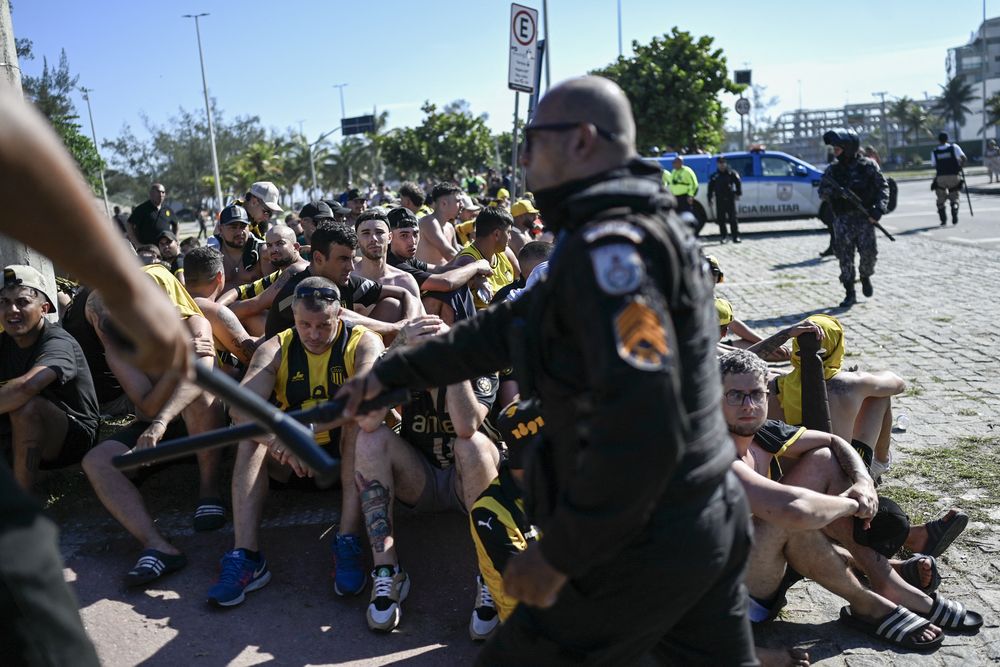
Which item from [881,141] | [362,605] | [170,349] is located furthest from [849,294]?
[881,141]

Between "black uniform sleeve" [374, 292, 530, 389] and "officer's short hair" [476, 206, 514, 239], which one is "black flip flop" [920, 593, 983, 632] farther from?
"officer's short hair" [476, 206, 514, 239]

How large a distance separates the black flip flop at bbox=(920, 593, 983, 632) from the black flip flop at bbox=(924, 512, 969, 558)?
394 millimetres

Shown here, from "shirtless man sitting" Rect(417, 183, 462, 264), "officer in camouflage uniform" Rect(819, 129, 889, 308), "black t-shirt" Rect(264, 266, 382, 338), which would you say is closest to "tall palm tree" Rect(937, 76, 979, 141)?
"officer in camouflage uniform" Rect(819, 129, 889, 308)

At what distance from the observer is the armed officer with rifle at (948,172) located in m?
18.3

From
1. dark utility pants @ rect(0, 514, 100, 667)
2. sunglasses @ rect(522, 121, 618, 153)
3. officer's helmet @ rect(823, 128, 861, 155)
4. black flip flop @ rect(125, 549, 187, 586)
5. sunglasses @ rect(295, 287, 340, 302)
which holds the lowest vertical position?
black flip flop @ rect(125, 549, 187, 586)

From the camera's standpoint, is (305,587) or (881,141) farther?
(881,141)

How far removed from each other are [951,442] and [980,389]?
4.50 feet

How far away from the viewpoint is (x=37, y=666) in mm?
1750

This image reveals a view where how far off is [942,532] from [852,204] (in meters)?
7.56

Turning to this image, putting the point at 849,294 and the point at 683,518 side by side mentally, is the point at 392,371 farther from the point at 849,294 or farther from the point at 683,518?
the point at 849,294

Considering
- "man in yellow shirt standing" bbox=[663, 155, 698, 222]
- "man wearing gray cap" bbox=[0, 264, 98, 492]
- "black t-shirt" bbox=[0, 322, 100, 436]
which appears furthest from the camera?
"man in yellow shirt standing" bbox=[663, 155, 698, 222]

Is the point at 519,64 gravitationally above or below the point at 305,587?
above

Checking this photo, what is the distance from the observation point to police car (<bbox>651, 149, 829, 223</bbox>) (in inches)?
816

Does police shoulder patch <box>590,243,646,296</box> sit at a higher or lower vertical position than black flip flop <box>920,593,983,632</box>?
higher
